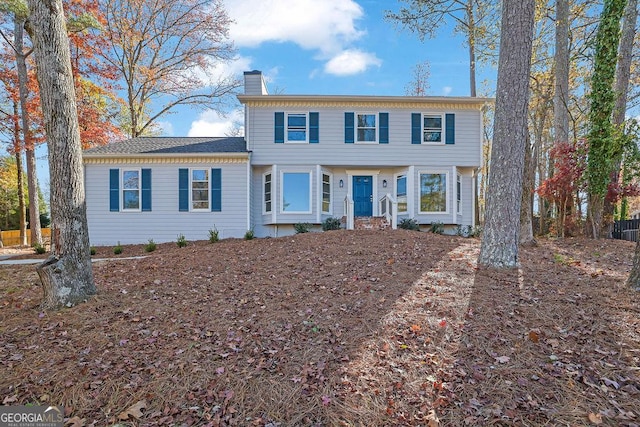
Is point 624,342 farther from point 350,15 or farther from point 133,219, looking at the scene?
point 133,219

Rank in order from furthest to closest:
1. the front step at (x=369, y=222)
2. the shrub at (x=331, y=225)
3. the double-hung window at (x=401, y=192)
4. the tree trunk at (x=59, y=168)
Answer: the double-hung window at (x=401, y=192)
the shrub at (x=331, y=225)
the front step at (x=369, y=222)
the tree trunk at (x=59, y=168)

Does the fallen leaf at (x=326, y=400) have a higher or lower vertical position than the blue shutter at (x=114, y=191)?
lower

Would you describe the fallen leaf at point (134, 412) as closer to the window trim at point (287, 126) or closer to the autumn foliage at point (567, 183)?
the window trim at point (287, 126)

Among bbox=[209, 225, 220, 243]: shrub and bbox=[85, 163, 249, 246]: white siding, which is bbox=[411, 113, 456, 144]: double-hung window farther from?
bbox=[209, 225, 220, 243]: shrub

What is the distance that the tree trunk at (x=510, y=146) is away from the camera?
5512 mm

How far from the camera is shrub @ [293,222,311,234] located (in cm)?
1205

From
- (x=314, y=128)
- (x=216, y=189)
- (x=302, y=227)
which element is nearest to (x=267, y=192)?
(x=216, y=189)

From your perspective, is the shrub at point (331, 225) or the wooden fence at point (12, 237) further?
the wooden fence at point (12, 237)

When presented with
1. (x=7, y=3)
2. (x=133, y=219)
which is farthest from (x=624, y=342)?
(x=7, y=3)

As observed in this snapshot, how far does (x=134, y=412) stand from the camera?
2686 millimetres

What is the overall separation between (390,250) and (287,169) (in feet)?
21.3

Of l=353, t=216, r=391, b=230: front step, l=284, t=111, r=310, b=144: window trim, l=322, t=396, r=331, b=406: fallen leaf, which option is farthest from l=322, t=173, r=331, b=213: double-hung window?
l=322, t=396, r=331, b=406: fallen leaf

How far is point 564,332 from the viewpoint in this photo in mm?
3605

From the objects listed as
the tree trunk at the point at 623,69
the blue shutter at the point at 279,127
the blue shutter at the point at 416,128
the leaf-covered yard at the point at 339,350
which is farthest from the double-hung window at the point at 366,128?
the leaf-covered yard at the point at 339,350
